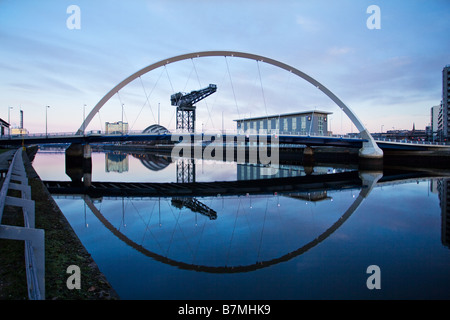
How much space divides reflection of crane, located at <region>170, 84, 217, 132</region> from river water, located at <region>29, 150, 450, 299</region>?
127ft

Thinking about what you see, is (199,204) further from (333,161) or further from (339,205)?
(333,161)

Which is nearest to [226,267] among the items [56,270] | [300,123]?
[56,270]

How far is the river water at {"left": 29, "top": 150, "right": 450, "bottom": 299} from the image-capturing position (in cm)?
631

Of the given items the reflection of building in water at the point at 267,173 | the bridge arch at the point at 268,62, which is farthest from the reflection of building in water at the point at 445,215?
the bridge arch at the point at 268,62

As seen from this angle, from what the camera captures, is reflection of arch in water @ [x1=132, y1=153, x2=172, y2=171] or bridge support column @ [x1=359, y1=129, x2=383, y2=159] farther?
reflection of arch in water @ [x1=132, y1=153, x2=172, y2=171]

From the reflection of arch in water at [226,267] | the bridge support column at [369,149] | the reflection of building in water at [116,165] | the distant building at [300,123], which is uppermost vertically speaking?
the distant building at [300,123]

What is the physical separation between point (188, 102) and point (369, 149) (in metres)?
36.3

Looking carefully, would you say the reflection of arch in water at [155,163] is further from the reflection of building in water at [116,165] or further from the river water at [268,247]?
the river water at [268,247]

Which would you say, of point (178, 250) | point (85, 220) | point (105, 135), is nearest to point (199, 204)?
point (85, 220)

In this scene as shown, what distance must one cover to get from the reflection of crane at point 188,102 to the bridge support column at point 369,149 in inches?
1163

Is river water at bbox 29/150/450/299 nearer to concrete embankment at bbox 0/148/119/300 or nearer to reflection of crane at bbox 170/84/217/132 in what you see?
concrete embankment at bbox 0/148/119/300

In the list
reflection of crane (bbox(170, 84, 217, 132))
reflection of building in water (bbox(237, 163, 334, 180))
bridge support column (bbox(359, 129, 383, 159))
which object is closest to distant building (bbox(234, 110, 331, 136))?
reflection of crane (bbox(170, 84, 217, 132))

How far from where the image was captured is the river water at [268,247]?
631 centimetres
